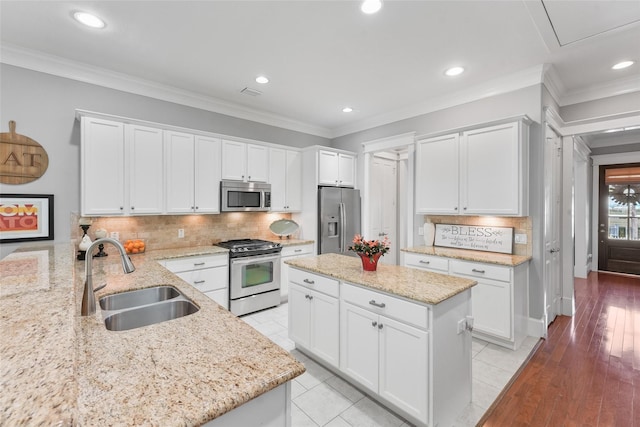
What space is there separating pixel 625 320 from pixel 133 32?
6301 mm

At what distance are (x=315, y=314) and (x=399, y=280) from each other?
0.86 m

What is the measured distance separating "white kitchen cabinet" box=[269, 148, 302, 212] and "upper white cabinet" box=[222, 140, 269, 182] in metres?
0.13

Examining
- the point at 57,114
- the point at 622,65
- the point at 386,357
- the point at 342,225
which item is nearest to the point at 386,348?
the point at 386,357

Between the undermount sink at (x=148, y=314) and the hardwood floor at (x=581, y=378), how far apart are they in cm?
210

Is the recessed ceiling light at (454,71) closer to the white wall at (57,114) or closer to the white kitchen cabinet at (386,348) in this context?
the white kitchen cabinet at (386,348)

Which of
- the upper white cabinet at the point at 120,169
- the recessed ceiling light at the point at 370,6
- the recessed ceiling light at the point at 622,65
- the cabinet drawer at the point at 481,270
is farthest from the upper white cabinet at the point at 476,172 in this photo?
the upper white cabinet at the point at 120,169

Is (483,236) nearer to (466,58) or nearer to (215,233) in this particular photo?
(466,58)

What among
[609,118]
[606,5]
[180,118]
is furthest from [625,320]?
[180,118]

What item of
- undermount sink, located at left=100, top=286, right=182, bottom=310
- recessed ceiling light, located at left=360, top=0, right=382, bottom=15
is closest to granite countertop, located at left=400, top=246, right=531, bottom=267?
recessed ceiling light, located at left=360, top=0, right=382, bottom=15

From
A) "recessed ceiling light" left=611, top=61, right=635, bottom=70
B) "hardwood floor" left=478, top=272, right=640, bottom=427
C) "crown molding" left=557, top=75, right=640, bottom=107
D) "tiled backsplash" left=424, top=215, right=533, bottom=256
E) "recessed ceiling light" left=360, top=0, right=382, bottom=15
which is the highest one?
"recessed ceiling light" left=360, top=0, right=382, bottom=15

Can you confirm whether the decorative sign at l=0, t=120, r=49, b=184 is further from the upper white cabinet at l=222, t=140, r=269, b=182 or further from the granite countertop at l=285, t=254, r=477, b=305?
the granite countertop at l=285, t=254, r=477, b=305

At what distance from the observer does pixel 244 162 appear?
419 centimetres

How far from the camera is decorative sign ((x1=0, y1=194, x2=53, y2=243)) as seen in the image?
2.77m

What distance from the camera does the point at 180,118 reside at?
3846 mm
